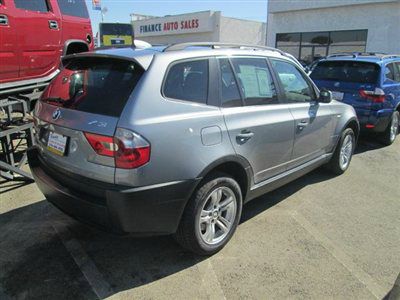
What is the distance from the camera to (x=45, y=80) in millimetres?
6043

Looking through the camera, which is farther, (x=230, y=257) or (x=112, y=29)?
(x=112, y=29)

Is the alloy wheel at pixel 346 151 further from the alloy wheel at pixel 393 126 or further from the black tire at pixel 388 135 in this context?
the alloy wheel at pixel 393 126

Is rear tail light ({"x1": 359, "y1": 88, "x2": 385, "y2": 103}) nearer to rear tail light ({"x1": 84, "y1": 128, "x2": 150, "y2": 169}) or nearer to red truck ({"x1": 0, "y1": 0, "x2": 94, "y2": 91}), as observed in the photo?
red truck ({"x1": 0, "y1": 0, "x2": 94, "y2": 91})

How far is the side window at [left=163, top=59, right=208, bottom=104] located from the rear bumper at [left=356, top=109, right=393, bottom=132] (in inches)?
179

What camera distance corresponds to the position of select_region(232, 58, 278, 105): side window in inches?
143

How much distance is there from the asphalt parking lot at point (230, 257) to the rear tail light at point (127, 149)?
1.00 m

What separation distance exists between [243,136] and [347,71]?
468 centimetres

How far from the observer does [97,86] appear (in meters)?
3.07

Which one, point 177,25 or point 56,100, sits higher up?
point 177,25

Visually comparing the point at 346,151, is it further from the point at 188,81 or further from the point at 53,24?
the point at 53,24

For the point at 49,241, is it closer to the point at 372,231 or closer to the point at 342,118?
the point at 372,231

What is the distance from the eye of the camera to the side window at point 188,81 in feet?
9.86

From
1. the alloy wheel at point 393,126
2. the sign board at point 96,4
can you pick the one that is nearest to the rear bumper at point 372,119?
the alloy wheel at point 393,126

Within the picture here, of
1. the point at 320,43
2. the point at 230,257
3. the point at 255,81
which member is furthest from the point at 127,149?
the point at 320,43
